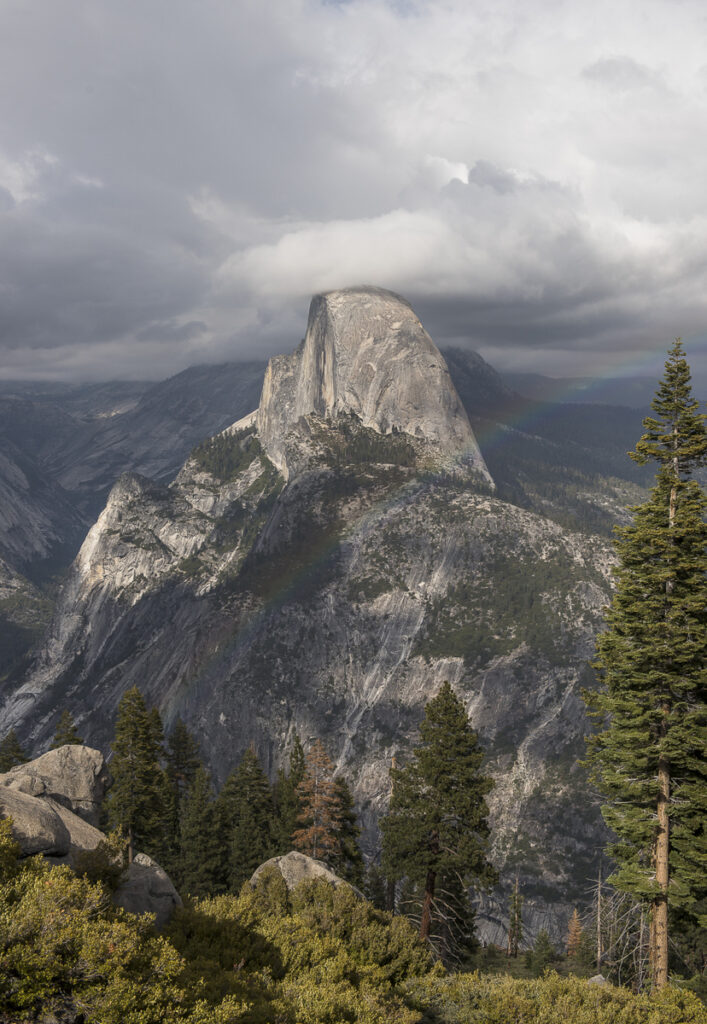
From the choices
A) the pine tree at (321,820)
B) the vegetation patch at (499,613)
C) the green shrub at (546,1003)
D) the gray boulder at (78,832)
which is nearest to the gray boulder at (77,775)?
the gray boulder at (78,832)

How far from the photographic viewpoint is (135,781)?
47750 mm

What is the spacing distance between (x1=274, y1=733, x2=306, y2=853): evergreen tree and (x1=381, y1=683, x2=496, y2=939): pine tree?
52.6 feet

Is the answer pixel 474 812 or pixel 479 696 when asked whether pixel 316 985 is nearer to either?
pixel 474 812

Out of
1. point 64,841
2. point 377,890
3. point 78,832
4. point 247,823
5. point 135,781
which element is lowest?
point 377,890

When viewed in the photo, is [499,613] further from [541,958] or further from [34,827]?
[34,827]

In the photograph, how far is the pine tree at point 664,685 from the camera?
21844mm

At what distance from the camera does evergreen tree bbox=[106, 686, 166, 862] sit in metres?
47.2

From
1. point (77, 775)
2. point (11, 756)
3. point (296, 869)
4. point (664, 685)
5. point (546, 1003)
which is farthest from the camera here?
point (11, 756)

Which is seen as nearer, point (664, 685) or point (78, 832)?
point (78, 832)

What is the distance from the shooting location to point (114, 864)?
14883mm

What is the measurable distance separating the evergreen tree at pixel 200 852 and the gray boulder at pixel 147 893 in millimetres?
39019

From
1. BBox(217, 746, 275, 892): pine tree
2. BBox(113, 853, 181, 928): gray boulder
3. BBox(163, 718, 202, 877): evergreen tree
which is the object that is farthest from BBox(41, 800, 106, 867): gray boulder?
BBox(163, 718, 202, 877): evergreen tree

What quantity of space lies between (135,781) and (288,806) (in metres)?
14.1

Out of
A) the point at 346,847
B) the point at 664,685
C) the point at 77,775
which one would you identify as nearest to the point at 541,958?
the point at 346,847
